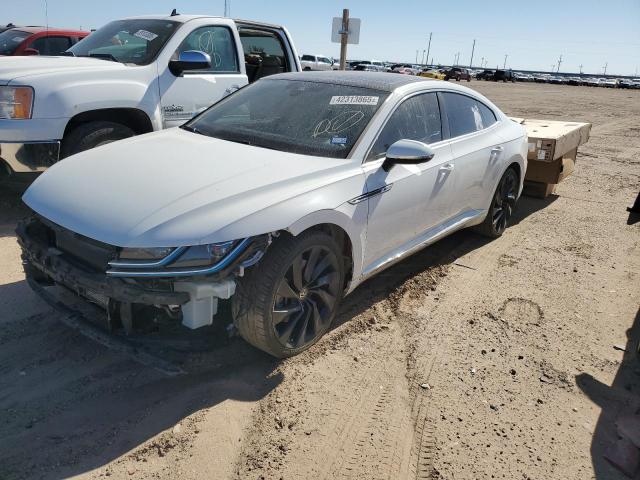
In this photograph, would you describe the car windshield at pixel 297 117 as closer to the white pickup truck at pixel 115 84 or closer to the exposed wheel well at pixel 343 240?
the exposed wheel well at pixel 343 240

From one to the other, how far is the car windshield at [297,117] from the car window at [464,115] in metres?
0.90

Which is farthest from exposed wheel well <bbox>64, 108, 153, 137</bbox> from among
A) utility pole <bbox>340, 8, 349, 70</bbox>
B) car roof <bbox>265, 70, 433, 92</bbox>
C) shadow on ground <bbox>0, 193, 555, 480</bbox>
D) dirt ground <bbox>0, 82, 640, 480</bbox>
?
utility pole <bbox>340, 8, 349, 70</bbox>

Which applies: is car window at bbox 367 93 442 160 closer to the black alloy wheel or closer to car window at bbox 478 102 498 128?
the black alloy wheel

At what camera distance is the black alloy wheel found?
306 centimetres

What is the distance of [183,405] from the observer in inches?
113

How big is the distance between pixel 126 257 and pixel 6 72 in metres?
3.35

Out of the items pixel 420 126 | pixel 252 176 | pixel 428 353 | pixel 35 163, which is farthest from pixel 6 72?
pixel 428 353

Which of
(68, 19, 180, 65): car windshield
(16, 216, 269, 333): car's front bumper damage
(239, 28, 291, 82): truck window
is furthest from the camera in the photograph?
(239, 28, 291, 82): truck window

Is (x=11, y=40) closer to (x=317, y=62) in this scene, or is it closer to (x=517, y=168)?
(x=517, y=168)

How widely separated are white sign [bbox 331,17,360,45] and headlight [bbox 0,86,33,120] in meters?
A: 7.19

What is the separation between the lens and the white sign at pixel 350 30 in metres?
10.6

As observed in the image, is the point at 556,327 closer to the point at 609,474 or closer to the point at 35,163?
the point at 609,474

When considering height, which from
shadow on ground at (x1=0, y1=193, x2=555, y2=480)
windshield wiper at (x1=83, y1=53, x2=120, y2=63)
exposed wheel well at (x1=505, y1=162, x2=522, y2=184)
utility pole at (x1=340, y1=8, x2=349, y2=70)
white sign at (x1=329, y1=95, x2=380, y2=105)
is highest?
utility pole at (x1=340, y1=8, x2=349, y2=70)

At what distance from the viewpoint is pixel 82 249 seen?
2.84 metres
